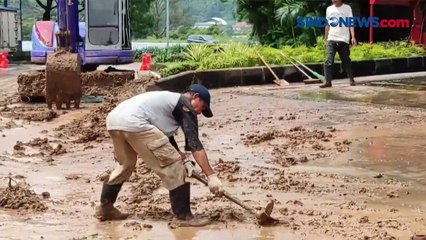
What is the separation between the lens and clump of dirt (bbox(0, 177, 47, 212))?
6.01m

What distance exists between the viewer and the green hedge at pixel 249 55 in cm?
1569

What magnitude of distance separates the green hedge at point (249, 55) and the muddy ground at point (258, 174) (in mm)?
3786

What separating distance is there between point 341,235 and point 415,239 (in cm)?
53

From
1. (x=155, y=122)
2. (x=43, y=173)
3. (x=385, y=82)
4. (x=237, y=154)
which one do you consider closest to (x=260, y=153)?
(x=237, y=154)

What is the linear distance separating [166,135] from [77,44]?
11.0 metres

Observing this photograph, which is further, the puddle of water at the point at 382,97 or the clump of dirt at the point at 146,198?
the puddle of water at the point at 382,97

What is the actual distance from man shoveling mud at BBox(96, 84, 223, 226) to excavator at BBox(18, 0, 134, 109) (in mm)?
7654

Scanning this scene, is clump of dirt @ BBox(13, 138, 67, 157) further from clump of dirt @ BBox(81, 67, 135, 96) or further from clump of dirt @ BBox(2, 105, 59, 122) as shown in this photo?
clump of dirt @ BBox(81, 67, 135, 96)

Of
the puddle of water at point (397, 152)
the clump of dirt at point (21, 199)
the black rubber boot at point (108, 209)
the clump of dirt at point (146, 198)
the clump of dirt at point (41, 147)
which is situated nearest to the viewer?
the black rubber boot at point (108, 209)

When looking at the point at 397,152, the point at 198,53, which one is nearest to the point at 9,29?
the point at 198,53

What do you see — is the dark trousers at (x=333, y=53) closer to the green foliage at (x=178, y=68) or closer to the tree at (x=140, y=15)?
the green foliage at (x=178, y=68)

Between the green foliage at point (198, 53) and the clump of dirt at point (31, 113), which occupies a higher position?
the green foliage at point (198, 53)

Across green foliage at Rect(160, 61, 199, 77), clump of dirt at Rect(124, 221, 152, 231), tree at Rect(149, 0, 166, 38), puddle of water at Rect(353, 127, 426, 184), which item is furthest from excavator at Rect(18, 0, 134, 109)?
tree at Rect(149, 0, 166, 38)

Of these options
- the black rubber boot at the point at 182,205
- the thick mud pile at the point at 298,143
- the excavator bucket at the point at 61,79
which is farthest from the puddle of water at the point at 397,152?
the excavator bucket at the point at 61,79
